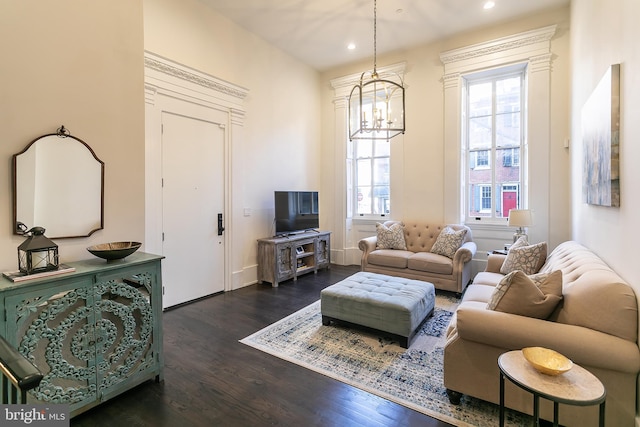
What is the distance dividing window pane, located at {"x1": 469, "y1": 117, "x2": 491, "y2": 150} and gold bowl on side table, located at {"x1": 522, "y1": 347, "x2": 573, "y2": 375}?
4.33 meters

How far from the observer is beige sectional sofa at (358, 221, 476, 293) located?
435cm

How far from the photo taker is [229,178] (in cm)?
457

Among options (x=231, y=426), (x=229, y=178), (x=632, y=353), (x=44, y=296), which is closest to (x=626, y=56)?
(x=632, y=353)

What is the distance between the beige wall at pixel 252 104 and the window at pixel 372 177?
74cm

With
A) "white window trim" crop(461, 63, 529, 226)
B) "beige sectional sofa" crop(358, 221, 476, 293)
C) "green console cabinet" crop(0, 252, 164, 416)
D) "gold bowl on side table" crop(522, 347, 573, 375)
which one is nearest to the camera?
"gold bowl on side table" crop(522, 347, 573, 375)

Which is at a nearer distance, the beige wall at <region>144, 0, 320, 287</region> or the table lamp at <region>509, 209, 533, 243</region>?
the beige wall at <region>144, 0, 320, 287</region>

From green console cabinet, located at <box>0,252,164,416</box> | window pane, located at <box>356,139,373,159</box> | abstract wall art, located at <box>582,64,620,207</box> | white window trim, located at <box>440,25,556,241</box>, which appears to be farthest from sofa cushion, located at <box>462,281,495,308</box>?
window pane, located at <box>356,139,373,159</box>

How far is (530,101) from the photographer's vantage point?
4.58m

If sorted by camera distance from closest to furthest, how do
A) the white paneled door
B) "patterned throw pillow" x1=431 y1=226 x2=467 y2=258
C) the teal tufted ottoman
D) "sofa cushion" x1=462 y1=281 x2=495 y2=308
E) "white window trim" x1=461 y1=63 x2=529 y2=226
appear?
"sofa cushion" x1=462 y1=281 x2=495 y2=308 → the teal tufted ottoman → the white paneled door → "patterned throw pillow" x1=431 y1=226 x2=467 y2=258 → "white window trim" x1=461 y1=63 x2=529 y2=226

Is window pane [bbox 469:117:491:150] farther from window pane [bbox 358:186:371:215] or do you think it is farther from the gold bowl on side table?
the gold bowl on side table

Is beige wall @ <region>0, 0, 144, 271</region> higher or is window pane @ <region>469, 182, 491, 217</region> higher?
beige wall @ <region>0, 0, 144, 271</region>

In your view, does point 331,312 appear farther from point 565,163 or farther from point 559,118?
point 559,118

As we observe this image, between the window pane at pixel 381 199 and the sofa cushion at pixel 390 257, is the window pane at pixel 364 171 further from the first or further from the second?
the sofa cushion at pixel 390 257

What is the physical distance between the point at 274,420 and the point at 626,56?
10.7 ft
